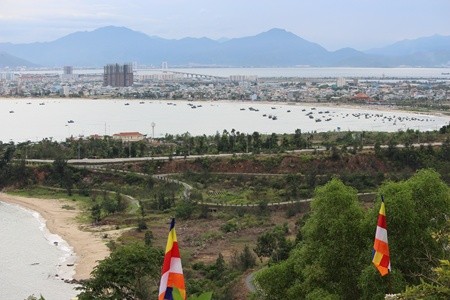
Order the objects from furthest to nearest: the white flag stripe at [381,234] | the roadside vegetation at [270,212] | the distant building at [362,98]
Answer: the distant building at [362,98], the roadside vegetation at [270,212], the white flag stripe at [381,234]

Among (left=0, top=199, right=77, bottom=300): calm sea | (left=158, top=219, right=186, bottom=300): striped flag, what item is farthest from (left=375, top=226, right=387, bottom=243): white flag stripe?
(left=0, top=199, right=77, bottom=300): calm sea

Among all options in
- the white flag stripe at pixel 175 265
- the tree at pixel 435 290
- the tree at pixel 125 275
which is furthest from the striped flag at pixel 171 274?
the tree at pixel 125 275

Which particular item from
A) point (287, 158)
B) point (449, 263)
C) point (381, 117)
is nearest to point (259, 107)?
point (381, 117)

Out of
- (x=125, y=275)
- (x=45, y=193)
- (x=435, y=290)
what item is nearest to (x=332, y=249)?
(x=435, y=290)

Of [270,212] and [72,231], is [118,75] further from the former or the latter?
[72,231]

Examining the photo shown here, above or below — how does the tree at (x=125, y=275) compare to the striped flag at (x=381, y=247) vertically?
below

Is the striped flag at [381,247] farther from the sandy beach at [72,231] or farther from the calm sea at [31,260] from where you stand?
the sandy beach at [72,231]
